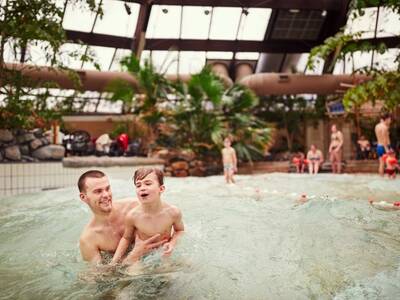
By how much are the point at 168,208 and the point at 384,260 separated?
132cm

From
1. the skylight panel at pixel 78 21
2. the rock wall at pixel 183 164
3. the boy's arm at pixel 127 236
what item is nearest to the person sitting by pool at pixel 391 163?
the rock wall at pixel 183 164

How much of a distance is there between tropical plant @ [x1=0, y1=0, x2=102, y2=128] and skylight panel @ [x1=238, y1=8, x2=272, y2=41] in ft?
28.2

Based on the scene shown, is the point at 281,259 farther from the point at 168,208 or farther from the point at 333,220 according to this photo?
the point at 333,220

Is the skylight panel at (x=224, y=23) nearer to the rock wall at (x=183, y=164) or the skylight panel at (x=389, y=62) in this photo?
the skylight panel at (x=389, y=62)

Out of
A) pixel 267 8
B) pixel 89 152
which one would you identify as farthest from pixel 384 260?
pixel 267 8

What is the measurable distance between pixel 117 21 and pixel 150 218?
12364 millimetres

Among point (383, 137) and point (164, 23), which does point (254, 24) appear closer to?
point (164, 23)

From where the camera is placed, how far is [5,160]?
6594 mm

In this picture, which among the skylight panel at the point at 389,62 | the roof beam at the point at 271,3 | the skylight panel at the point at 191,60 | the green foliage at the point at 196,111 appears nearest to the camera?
the skylight panel at the point at 389,62

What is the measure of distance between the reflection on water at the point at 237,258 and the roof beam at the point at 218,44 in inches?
413

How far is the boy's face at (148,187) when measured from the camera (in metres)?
2.11

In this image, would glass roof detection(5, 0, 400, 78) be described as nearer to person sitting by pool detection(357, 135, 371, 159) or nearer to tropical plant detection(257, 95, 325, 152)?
tropical plant detection(257, 95, 325, 152)

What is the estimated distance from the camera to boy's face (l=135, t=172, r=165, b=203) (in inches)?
83.0

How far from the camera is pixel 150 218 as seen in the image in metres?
2.24
